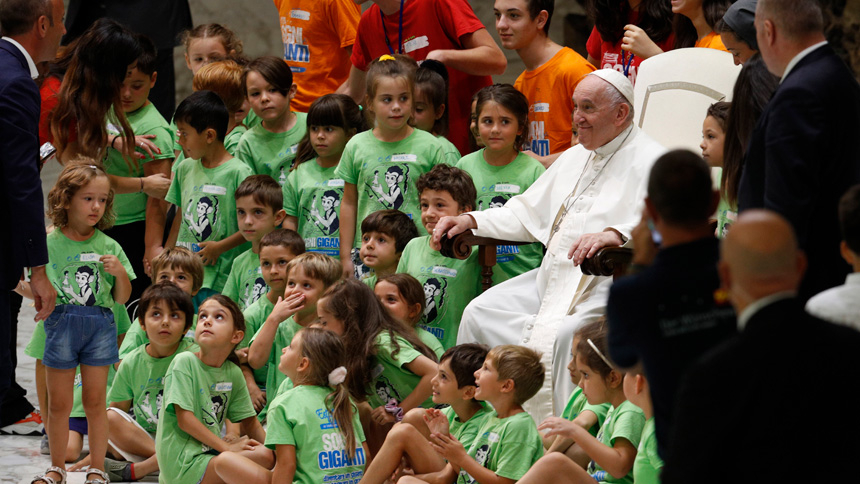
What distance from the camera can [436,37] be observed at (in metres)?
5.74

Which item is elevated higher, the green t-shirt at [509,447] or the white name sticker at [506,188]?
the white name sticker at [506,188]

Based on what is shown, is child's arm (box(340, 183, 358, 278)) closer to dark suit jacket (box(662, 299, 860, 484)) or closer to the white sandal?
the white sandal

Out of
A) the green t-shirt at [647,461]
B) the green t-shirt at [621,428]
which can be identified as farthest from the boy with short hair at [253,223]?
the green t-shirt at [647,461]

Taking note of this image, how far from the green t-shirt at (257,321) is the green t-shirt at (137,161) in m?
1.14

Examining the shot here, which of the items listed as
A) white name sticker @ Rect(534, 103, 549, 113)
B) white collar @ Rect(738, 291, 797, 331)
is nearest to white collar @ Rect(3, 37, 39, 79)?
white name sticker @ Rect(534, 103, 549, 113)

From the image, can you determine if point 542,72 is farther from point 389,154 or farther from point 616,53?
point 389,154

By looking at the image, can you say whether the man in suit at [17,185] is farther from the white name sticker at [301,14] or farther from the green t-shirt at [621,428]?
the white name sticker at [301,14]

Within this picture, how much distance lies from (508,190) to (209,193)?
168 centimetres

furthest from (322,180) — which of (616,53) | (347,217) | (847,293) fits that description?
(847,293)

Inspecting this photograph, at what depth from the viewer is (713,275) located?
6.47 ft

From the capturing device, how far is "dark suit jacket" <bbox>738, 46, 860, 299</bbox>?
8.82ft

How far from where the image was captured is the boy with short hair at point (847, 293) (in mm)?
2268

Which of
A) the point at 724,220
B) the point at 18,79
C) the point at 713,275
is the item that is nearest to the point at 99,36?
the point at 18,79

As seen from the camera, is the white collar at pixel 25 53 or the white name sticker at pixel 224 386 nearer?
the white collar at pixel 25 53
